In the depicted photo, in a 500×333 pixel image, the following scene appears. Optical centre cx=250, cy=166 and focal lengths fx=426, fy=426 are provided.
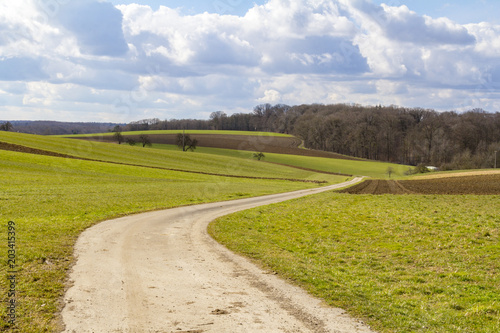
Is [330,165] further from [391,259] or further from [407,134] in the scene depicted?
[391,259]

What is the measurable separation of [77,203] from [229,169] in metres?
46.5

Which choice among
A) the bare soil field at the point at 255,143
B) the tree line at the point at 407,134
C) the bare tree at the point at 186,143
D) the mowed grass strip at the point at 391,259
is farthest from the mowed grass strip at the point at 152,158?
the mowed grass strip at the point at 391,259

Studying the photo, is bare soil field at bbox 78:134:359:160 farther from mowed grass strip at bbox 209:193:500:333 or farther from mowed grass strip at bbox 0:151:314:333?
mowed grass strip at bbox 209:193:500:333

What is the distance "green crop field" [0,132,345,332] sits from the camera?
10.9 metres

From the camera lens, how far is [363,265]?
1437 cm

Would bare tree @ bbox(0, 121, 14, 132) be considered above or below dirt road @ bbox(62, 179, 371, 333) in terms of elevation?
above

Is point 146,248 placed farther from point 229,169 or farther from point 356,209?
point 229,169

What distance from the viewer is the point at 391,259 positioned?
1512 centimetres

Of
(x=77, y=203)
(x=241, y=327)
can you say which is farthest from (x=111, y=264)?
(x=77, y=203)

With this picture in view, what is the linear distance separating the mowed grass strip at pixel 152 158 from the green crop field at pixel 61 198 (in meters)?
0.20

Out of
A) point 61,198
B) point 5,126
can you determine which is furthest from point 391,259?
point 5,126

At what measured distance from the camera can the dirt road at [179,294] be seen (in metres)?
8.86

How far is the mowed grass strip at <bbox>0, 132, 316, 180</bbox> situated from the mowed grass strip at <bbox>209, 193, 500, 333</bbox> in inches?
1738

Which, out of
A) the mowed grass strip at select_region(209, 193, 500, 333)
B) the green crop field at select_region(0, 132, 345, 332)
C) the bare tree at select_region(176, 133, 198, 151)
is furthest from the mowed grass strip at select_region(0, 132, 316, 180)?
the mowed grass strip at select_region(209, 193, 500, 333)
